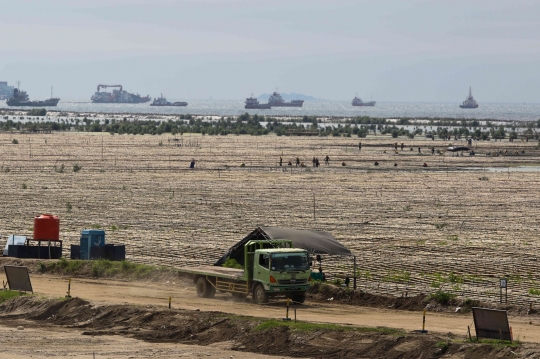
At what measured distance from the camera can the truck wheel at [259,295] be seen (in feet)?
88.6

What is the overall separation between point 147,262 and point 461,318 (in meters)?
12.6

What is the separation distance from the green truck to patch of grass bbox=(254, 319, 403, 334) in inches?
139

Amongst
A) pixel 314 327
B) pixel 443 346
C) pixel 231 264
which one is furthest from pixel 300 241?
pixel 443 346

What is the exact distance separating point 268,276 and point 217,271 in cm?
291

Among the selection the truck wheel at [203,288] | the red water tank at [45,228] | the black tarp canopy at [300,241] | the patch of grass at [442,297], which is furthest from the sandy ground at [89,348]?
the red water tank at [45,228]

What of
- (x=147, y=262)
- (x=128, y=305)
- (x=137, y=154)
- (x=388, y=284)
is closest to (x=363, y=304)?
(x=388, y=284)

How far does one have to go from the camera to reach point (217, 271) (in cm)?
2919

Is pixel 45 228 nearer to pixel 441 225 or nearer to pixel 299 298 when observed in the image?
pixel 299 298

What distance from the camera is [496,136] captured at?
147250 mm

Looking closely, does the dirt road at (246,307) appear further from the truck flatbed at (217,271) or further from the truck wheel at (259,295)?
the truck flatbed at (217,271)

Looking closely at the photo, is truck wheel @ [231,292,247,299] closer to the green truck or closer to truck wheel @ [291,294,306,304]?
the green truck

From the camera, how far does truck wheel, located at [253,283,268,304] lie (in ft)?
88.6

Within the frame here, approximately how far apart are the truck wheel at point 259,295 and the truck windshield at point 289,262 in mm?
829

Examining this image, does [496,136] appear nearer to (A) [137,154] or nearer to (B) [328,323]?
(A) [137,154]
